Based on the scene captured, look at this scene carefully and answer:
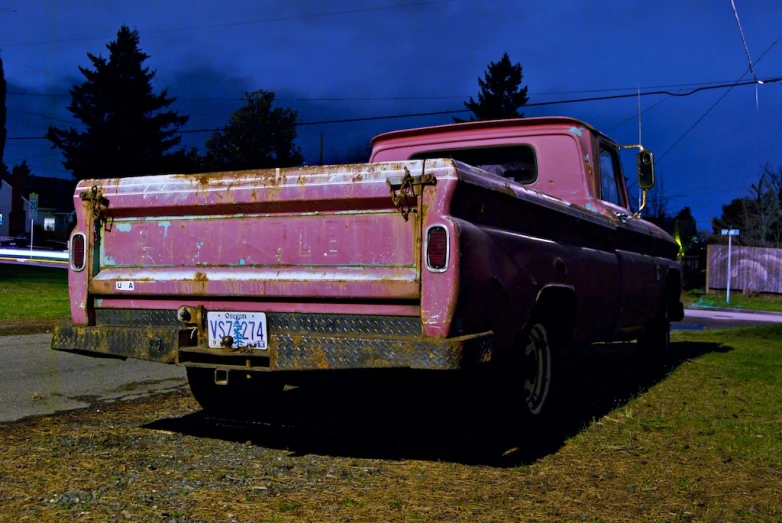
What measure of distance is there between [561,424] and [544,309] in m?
1.04

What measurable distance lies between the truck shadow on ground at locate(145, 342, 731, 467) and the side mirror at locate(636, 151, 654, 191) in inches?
71.2

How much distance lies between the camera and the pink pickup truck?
12.6ft

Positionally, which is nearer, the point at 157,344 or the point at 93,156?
the point at 157,344

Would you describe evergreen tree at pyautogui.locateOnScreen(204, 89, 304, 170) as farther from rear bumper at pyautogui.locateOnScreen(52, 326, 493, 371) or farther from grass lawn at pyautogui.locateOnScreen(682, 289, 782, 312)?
rear bumper at pyautogui.locateOnScreen(52, 326, 493, 371)

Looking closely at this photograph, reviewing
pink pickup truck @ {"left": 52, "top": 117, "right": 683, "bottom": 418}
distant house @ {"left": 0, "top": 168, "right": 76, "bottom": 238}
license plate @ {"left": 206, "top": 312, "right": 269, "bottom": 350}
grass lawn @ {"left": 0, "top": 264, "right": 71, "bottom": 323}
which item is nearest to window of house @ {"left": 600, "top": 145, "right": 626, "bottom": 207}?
pink pickup truck @ {"left": 52, "top": 117, "right": 683, "bottom": 418}

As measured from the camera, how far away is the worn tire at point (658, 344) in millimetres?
7910

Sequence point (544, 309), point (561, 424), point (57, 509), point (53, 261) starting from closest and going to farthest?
point (57, 509), point (544, 309), point (561, 424), point (53, 261)

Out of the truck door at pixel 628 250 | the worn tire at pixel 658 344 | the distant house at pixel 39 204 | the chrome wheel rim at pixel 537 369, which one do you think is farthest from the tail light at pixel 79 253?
the distant house at pixel 39 204

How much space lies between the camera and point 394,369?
3908 millimetres

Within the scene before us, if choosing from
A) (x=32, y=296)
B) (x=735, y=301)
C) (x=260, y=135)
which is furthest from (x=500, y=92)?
(x=32, y=296)

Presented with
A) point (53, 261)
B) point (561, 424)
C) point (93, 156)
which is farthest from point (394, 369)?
point (93, 156)

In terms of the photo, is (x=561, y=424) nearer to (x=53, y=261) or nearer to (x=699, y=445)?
(x=699, y=445)

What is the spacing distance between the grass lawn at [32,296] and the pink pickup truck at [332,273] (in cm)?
858

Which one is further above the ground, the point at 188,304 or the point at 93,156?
the point at 93,156
